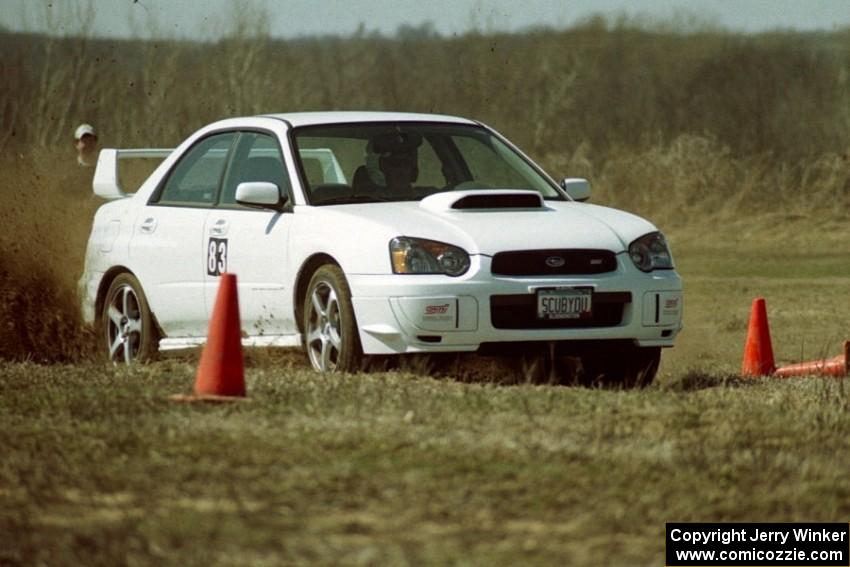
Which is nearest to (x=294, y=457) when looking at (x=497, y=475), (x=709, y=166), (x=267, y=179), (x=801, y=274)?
(x=497, y=475)

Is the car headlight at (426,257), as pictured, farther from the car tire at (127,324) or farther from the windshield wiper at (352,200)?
the car tire at (127,324)

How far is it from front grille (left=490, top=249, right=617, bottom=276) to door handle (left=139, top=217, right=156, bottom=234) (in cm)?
260

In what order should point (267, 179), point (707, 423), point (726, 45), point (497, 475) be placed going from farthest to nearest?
point (726, 45)
point (267, 179)
point (707, 423)
point (497, 475)

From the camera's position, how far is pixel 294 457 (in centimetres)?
725

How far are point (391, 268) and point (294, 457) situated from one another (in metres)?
2.68

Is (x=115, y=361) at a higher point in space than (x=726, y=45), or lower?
lower

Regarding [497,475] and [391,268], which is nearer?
[497,475]

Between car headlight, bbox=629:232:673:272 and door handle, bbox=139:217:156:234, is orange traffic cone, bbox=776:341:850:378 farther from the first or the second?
door handle, bbox=139:217:156:234

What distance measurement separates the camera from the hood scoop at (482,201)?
405 inches

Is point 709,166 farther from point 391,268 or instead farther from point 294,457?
point 294,457

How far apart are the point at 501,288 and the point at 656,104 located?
38.4 m

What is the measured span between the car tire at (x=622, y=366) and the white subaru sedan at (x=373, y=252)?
1 cm

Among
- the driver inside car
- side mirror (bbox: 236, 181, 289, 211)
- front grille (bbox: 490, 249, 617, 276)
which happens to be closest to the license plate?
front grille (bbox: 490, 249, 617, 276)

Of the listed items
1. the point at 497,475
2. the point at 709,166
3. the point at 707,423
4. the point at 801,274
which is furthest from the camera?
the point at 709,166
